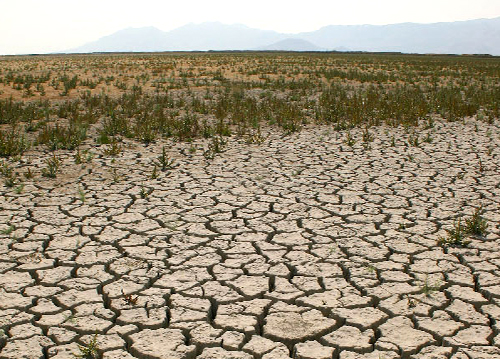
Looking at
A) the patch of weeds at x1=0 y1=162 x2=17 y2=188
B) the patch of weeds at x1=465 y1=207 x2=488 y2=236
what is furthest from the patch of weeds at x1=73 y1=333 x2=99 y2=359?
the patch of weeds at x1=0 y1=162 x2=17 y2=188

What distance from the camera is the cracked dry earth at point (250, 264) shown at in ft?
10.1

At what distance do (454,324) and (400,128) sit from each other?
27.1ft

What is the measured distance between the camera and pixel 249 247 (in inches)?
177

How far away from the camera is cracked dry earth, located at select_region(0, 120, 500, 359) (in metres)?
3.07

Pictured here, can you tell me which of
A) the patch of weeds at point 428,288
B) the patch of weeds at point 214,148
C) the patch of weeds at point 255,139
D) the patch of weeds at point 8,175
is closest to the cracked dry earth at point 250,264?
the patch of weeds at point 428,288

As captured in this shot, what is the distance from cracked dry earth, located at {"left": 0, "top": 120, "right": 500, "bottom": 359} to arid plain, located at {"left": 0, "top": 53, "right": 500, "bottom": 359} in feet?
0.05

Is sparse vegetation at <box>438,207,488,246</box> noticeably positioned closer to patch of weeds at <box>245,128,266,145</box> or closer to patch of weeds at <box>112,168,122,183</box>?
patch of weeds at <box>112,168,122,183</box>

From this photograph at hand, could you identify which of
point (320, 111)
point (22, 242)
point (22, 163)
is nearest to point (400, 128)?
point (320, 111)

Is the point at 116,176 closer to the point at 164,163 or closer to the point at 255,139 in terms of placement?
the point at 164,163

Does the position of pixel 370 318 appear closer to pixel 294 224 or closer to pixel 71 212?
pixel 294 224

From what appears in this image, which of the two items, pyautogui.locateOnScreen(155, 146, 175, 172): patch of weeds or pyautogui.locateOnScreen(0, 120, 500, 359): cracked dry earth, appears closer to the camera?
pyautogui.locateOnScreen(0, 120, 500, 359): cracked dry earth

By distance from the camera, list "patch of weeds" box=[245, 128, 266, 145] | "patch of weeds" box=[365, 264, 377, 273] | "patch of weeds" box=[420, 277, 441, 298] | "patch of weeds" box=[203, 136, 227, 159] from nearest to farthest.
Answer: "patch of weeds" box=[420, 277, 441, 298]
"patch of weeds" box=[365, 264, 377, 273]
"patch of weeds" box=[203, 136, 227, 159]
"patch of weeds" box=[245, 128, 266, 145]

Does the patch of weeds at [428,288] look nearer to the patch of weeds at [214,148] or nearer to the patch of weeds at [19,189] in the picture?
the patch of weeds at [214,148]

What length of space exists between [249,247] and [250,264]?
0.37m
